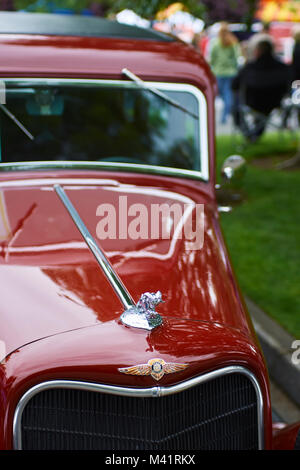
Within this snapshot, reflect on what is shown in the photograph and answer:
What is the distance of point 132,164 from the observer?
371cm

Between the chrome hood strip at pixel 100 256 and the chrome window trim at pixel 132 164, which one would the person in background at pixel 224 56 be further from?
the chrome hood strip at pixel 100 256

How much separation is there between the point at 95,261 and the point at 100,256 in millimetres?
43

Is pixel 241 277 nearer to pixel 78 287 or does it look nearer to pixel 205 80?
pixel 205 80

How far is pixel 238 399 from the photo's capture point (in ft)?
8.53

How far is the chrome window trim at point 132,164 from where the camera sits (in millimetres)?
3586

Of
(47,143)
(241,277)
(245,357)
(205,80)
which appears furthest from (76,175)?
(241,277)

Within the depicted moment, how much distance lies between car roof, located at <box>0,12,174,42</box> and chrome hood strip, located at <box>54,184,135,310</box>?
1.05 metres

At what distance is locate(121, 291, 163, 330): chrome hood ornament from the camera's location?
96.8 inches

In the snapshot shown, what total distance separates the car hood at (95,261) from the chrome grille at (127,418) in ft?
0.77

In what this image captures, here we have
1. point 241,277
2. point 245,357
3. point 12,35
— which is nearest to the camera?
point 245,357

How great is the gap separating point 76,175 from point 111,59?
65cm

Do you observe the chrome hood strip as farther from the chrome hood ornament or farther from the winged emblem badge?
the winged emblem badge

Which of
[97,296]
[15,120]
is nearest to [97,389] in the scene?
[97,296]

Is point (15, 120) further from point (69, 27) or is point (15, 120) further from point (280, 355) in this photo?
point (280, 355)
